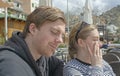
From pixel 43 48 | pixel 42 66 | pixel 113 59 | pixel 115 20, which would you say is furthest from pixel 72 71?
pixel 115 20

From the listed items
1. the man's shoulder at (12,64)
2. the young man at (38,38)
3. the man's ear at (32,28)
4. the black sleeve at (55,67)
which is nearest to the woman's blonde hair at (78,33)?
the black sleeve at (55,67)

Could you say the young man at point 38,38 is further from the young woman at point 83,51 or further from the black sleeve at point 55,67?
the young woman at point 83,51

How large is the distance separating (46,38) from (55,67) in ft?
1.98

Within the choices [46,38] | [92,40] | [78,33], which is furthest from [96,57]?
[46,38]

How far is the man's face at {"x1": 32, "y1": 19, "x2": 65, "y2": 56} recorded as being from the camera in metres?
2.01

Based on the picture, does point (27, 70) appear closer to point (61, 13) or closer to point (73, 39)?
point (61, 13)

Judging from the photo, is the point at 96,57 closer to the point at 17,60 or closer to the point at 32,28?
the point at 32,28

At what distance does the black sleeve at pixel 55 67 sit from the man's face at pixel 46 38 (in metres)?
0.52

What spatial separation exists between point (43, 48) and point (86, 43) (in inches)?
31.4

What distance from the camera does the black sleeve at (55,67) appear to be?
254cm

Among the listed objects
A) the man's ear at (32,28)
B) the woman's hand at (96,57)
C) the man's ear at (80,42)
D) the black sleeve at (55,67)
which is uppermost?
the man's ear at (32,28)

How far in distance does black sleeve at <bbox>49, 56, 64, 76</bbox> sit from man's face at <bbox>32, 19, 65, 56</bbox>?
516 millimetres

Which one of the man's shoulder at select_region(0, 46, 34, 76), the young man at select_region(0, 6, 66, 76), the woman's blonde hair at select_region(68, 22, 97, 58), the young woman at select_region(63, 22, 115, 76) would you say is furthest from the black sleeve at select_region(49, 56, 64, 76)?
the man's shoulder at select_region(0, 46, 34, 76)

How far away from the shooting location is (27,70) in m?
1.73
